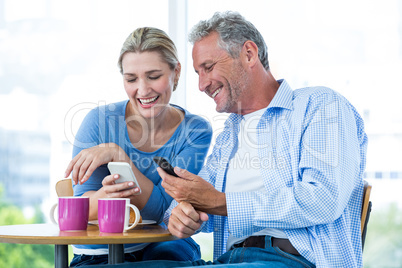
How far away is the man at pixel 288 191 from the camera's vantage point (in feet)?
4.22

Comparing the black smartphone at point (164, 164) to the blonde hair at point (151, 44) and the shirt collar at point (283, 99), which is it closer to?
the shirt collar at point (283, 99)

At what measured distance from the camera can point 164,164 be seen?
4.20 ft

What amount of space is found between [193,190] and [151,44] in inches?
27.7

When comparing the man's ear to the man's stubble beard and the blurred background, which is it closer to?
the man's stubble beard

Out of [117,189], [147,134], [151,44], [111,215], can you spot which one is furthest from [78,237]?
[151,44]

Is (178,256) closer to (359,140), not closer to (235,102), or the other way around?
(235,102)

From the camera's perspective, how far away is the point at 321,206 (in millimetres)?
1262

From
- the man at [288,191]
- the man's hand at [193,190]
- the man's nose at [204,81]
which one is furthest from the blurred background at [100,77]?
the man's hand at [193,190]

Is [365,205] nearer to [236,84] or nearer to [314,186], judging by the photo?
[314,186]

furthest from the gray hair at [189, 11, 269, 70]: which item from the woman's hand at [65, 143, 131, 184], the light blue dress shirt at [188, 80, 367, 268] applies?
the woman's hand at [65, 143, 131, 184]

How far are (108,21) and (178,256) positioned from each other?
1.77 meters

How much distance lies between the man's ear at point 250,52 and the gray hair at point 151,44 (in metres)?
0.31

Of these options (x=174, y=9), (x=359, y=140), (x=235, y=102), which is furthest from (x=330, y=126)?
(x=174, y=9)

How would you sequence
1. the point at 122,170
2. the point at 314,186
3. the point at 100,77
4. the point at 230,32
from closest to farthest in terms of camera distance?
the point at 314,186 < the point at 122,170 < the point at 230,32 < the point at 100,77
